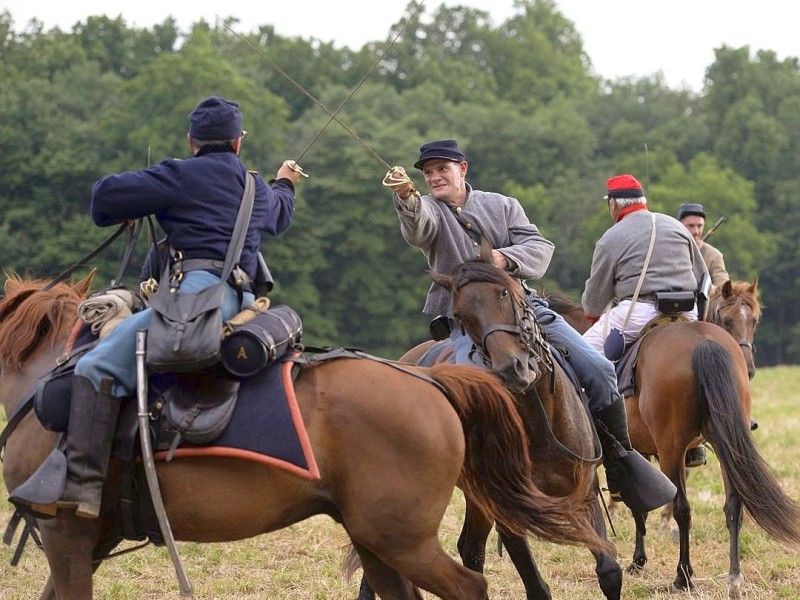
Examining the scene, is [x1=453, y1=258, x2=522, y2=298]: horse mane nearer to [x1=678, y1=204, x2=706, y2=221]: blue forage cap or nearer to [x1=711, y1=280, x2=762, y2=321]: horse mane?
[x1=711, y1=280, x2=762, y2=321]: horse mane

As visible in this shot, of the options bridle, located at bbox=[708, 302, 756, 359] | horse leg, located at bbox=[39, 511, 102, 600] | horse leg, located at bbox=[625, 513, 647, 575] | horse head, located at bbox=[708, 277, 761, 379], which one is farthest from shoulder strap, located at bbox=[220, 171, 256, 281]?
bridle, located at bbox=[708, 302, 756, 359]

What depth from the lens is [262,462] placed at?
555 centimetres

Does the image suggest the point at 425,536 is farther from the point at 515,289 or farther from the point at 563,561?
the point at 563,561

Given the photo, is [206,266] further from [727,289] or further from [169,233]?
[727,289]

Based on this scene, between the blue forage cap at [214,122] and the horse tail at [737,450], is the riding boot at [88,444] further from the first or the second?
the horse tail at [737,450]

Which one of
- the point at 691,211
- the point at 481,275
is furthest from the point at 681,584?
the point at 691,211

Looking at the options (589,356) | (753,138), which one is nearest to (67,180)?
(753,138)

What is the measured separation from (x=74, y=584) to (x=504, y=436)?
2175 millimetres

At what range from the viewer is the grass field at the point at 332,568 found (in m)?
8.62

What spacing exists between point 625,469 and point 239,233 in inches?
130

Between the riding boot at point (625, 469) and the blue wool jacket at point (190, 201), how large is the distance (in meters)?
2.83

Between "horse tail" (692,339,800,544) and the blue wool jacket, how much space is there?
4.38 m

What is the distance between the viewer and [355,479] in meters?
5.61

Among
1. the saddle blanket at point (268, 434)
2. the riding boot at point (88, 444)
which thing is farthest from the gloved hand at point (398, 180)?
the riding boot at point (88, 444)
